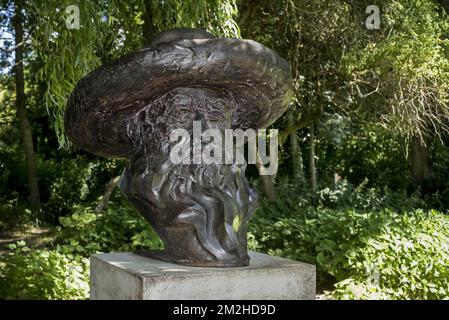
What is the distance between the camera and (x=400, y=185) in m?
12.4

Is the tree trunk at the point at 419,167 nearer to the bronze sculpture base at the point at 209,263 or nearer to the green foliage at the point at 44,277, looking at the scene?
the green foliage at the point at 44,277

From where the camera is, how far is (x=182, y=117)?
3.01 m

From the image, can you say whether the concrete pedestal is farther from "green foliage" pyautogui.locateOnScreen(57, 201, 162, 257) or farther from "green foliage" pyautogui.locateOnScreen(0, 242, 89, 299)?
"green foliage" pyautogui.locateOnScreen(57, 201, 162, 257)

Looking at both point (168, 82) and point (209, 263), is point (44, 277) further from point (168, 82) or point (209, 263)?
point (168, 82)

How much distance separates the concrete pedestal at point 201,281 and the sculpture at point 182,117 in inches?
4.9

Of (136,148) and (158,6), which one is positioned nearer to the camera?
(136,148)

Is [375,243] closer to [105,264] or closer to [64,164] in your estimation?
[105,264]

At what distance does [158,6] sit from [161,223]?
12.1 feet

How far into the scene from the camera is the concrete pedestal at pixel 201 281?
2.64 m

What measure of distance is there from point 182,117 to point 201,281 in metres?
0.86

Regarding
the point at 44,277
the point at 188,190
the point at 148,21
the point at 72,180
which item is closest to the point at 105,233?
the point at 44,277

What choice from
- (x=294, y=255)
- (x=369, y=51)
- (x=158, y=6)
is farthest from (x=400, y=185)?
(x=158, y=6)

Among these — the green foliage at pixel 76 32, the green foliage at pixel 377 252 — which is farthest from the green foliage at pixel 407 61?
the green foliage at pixel 76 32

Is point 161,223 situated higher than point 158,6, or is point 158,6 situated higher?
point 158,6
